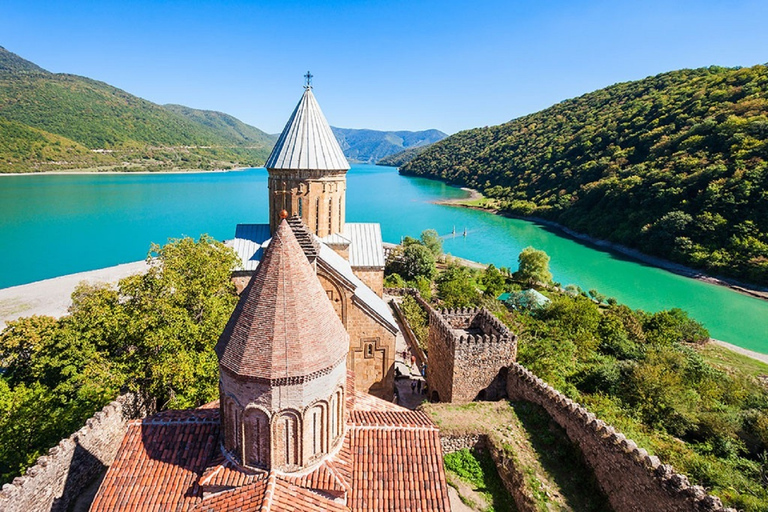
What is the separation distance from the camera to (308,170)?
48.8ft

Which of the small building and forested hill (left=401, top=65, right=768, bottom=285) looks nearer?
the small building

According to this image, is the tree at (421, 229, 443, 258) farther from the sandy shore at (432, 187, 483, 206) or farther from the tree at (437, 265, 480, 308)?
the sandy shore at (432, 187, 483, 206)

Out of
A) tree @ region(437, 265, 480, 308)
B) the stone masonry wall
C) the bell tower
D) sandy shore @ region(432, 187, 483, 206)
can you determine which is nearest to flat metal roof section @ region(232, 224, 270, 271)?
the bell tower

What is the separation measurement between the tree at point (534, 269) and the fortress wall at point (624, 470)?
2062cm

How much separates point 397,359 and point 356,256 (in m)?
4.78

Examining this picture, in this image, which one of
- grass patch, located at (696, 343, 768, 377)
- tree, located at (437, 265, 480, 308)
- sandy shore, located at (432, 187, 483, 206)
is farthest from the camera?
sandy shore, located at (432, 187, 483, 206)

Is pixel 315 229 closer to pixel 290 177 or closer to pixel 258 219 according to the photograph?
pixel 290 177

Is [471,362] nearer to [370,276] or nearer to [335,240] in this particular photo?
[370,276]

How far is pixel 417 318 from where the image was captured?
1977cm

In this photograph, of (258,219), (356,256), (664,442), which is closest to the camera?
(664,442)

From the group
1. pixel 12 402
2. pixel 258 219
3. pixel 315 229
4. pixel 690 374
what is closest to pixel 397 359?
pixel 315 229

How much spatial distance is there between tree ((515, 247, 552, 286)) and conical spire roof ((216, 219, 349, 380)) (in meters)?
26.8

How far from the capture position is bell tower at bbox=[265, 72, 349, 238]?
1494 centimetres

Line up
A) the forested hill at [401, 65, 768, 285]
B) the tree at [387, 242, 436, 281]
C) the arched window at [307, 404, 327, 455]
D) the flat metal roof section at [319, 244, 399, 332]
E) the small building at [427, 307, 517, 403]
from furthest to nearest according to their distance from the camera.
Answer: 1. the forested hill at [401, 65, 768, 285]
2. the tree at [387, 242, 436, 281]
3. the flat metal roof section at [319, 244, 399, 332]
4. the small building at [427, 307, 517, 403]
5. the arched window at [307, 404, 327, 455]
